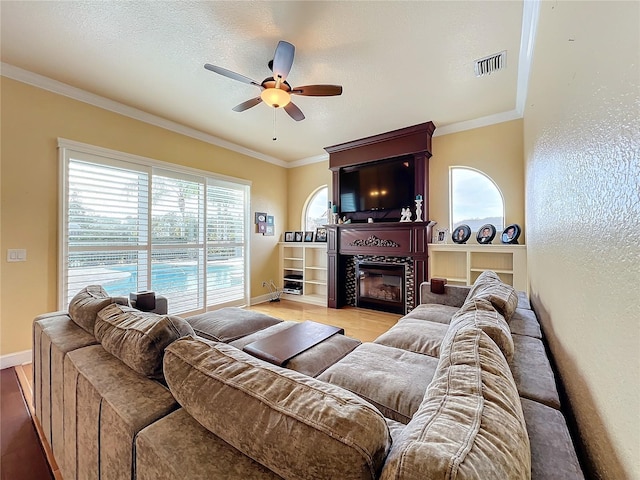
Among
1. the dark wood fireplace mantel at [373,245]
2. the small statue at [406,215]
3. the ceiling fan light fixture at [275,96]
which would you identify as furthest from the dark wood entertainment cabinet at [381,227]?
the ceiling fan light fixture at [275,96]

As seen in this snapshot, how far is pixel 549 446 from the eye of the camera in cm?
70

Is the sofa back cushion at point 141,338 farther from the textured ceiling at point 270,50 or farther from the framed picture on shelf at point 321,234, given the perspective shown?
the framed picture on shelf at point 321,234

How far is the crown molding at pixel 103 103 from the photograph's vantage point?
A: 2494 millimetres

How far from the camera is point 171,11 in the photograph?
6.17ft

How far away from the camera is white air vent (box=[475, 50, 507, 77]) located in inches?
Result: 91.1

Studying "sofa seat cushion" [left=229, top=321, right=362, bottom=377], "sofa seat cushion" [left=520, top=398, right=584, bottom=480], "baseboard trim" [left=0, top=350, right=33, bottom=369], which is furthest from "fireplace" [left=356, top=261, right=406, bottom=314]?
"baseboard trim" [left=0, top=350, right=33, bottom=369]

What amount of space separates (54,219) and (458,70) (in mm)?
4290

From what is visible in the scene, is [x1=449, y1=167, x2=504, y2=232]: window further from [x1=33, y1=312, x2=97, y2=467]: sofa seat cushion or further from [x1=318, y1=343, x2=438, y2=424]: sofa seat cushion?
[x1=33, y1=312, x2=97, y2=467]: sofa seat cushion

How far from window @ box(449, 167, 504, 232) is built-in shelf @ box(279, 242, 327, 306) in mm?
2284

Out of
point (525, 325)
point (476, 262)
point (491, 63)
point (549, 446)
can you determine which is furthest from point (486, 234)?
point (549, 446)

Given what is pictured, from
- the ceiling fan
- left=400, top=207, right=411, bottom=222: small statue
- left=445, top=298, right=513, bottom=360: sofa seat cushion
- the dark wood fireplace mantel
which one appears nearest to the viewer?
left=445, top=298, right=513, bottom=360: sofa seat cushion

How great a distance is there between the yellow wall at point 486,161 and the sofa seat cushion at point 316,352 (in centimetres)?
271

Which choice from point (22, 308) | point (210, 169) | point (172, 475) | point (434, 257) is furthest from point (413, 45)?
point (22, 308)

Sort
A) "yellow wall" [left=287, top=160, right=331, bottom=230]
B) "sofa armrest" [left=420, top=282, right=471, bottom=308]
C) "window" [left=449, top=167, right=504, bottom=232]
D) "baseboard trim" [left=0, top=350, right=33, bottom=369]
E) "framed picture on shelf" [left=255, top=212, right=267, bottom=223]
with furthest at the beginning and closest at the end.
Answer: "yellow wall" [left=287, top=160, right=331, bottom=230]
"framed picture on shelf" [left=255, top=212, right=267, bottom=223]
"window" [left=449, top=167, right=504, bottom=232]
"sofa armrest" [left=420, top=282, right=471, bottom=308]
"baseboard trim" [left=0, top=350, right=33, bottom=369]
